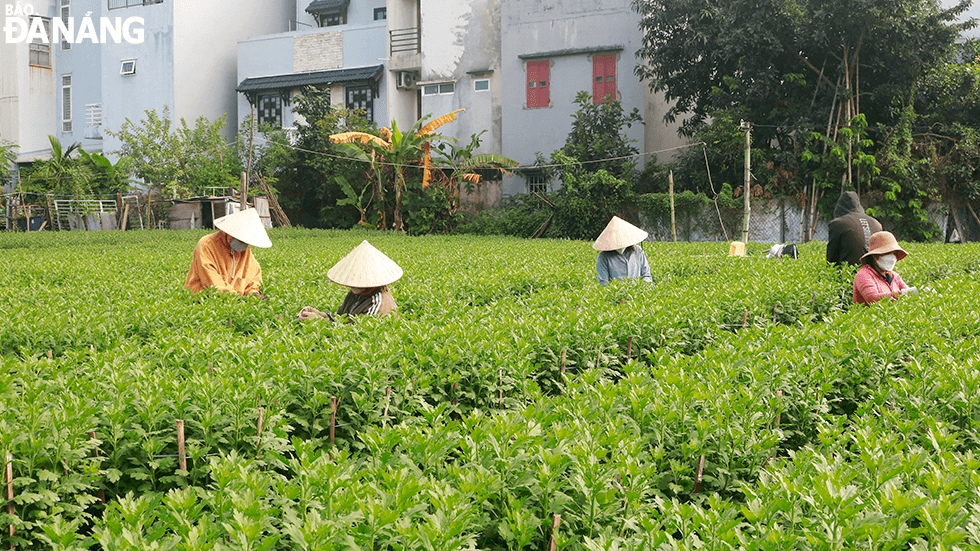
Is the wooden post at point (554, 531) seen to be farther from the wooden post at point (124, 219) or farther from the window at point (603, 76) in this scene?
the wooden post at point (124, 219)

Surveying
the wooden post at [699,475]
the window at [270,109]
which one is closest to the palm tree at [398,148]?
the window at [270,109]

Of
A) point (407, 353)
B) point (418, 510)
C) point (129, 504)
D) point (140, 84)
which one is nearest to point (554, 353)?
point (407, 353)

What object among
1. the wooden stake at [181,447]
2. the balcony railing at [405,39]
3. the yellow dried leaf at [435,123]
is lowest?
the wooden stake at [181,447]

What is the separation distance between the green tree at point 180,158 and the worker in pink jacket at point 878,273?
29271 mm

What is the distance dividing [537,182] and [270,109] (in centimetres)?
1474

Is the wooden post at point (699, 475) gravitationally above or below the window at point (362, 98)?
below

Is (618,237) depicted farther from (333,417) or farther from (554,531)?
(554,531)

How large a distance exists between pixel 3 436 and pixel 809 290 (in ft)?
25.0

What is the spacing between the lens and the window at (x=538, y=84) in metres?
30.8

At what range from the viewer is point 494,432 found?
3.19m

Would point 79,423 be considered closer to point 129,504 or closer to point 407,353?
point 129,504

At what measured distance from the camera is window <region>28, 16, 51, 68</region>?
37625mm

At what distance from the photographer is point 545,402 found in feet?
13.3

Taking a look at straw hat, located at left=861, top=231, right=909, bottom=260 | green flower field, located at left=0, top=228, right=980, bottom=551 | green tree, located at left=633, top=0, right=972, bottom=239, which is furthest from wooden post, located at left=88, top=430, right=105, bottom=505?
green tree, located at left=633, top=0, right=972, bottom=239
